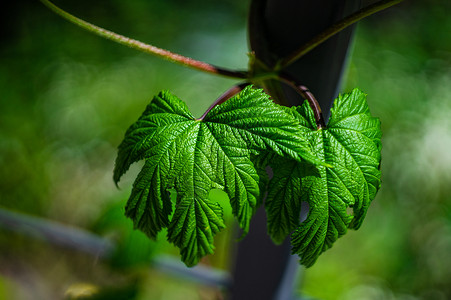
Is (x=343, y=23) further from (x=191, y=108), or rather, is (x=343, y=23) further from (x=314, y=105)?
(x=191, y=108)

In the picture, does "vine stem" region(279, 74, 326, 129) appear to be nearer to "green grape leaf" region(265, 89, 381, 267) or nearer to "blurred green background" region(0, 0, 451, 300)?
"green grape leaf" region(265, 89, 381, 267)

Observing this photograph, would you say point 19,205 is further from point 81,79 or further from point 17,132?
point 81,79

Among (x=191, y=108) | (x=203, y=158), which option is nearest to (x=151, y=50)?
(x=203, y=158)

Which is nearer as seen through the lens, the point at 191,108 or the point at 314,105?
the point at 314,105

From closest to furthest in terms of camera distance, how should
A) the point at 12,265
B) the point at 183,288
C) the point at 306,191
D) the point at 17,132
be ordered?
the point at 306,191
the point at 183,288
the point at 12,265
the point at 17,132

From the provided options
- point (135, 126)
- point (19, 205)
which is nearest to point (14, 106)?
point (19, 205)

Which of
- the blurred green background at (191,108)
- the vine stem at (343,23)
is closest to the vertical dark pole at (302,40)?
the vine stem at (343,23)

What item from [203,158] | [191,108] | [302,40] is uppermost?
[191,108]

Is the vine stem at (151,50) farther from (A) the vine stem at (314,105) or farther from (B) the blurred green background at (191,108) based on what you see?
(B) the blurred green background at (191,108)
